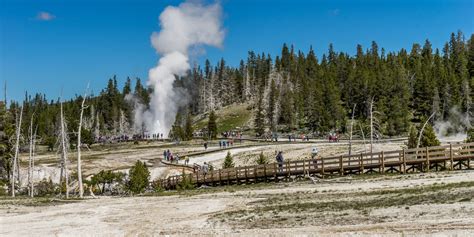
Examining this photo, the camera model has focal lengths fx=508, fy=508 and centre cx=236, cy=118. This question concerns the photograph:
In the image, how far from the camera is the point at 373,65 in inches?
6506

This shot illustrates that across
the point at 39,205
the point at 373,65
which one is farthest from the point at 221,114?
the point at 39,205

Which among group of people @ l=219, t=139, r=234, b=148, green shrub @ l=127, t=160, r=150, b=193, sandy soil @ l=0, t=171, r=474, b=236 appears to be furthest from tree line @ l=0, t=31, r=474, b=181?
sandy soil @ l=0, t=171, r=474, b=236

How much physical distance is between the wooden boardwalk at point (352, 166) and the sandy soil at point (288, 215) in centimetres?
672

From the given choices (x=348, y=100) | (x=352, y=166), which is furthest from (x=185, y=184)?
(x=348, y=100)

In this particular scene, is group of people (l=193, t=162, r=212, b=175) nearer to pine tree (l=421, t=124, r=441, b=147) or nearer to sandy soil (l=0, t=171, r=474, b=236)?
sandy soil (l=0, t=171, r=474, b=236)

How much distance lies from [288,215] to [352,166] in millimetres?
18752

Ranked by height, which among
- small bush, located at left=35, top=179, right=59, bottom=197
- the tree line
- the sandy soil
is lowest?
small bush, located at left=35, top=179, right=59, bottom=197

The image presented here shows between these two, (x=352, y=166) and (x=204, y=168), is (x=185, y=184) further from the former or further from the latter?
(x=352, y=166)

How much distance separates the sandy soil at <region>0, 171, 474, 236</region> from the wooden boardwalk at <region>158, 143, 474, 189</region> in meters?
6.72

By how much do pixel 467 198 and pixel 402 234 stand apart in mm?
5362

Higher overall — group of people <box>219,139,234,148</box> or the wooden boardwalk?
group of people <box>219,139,234,148</box>

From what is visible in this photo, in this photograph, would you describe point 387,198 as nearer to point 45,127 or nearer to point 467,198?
point 467,198

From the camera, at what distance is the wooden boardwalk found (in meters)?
34.5

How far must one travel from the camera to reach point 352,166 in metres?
36.7
